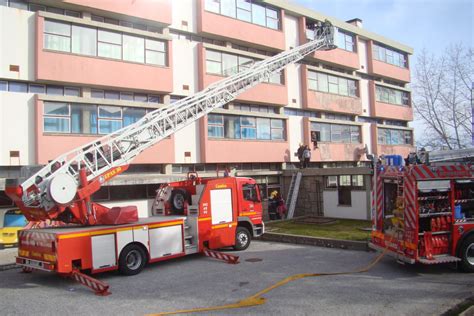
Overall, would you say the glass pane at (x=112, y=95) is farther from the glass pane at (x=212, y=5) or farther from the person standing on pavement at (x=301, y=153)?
the person standing on pavement at (x=301, y=153)

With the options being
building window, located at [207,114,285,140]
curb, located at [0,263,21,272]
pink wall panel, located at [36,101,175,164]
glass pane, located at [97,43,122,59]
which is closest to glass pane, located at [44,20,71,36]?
glass pane, located at [97,43,122,59]

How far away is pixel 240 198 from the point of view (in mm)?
14500

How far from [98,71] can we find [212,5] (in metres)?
8.24

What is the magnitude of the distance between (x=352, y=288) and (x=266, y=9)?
21914mm

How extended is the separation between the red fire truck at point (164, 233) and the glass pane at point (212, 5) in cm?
1281

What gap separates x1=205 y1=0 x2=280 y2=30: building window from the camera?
24.3m

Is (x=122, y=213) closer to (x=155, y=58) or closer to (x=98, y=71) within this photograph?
(x=98, y=71)

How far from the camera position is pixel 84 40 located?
1894 centimetres

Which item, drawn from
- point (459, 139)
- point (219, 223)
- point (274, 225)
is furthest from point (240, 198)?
point (459, 139)

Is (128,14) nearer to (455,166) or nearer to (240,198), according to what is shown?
(240,198)

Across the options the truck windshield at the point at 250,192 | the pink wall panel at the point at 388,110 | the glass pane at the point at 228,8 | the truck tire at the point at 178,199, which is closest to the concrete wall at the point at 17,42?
the truck tire at the point at 178,199

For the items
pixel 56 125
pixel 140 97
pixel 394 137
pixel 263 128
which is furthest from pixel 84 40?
pixel 394 137

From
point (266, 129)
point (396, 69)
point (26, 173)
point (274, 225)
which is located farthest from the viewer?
point (396, 69)

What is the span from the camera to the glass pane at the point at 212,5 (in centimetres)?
2373
